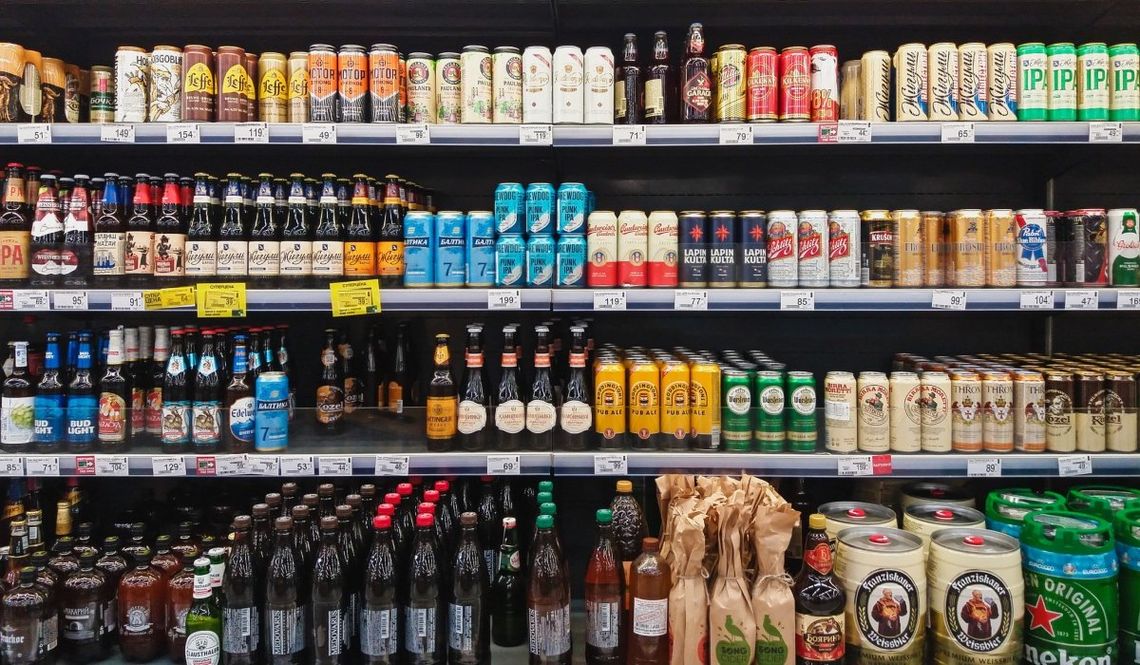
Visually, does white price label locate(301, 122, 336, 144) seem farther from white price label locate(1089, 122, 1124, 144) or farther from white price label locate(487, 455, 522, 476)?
white price label locate(1089, 122, 1124, 144)

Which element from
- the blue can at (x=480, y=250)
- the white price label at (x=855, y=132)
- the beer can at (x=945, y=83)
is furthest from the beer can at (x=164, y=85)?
the beer can at (x=945, y=83)

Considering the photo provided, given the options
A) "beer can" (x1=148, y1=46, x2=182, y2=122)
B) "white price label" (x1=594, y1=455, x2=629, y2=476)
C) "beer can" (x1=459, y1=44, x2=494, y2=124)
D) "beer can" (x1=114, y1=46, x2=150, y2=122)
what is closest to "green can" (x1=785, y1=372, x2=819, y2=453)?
"white price label" (x1=594, y1=455, x2=629, y2=476)

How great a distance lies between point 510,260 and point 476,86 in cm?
59

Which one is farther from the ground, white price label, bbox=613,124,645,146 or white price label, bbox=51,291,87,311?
white price label, bbox=613,124,645,146

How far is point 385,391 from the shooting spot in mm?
2979

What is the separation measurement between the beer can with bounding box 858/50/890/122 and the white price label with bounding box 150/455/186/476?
2.51 meters

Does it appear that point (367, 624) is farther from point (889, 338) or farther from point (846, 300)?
point (889, 338)

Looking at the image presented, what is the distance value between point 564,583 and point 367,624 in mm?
574

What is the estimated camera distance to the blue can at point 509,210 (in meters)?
2.38

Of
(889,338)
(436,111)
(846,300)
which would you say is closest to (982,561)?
(846,300)

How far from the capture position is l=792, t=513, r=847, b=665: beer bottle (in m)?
1.87

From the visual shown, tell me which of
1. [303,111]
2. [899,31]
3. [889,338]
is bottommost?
[889,338]

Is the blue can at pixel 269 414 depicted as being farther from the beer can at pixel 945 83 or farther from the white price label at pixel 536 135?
the beer can at pixel 945 83

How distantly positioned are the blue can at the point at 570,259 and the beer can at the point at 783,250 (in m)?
0.61
